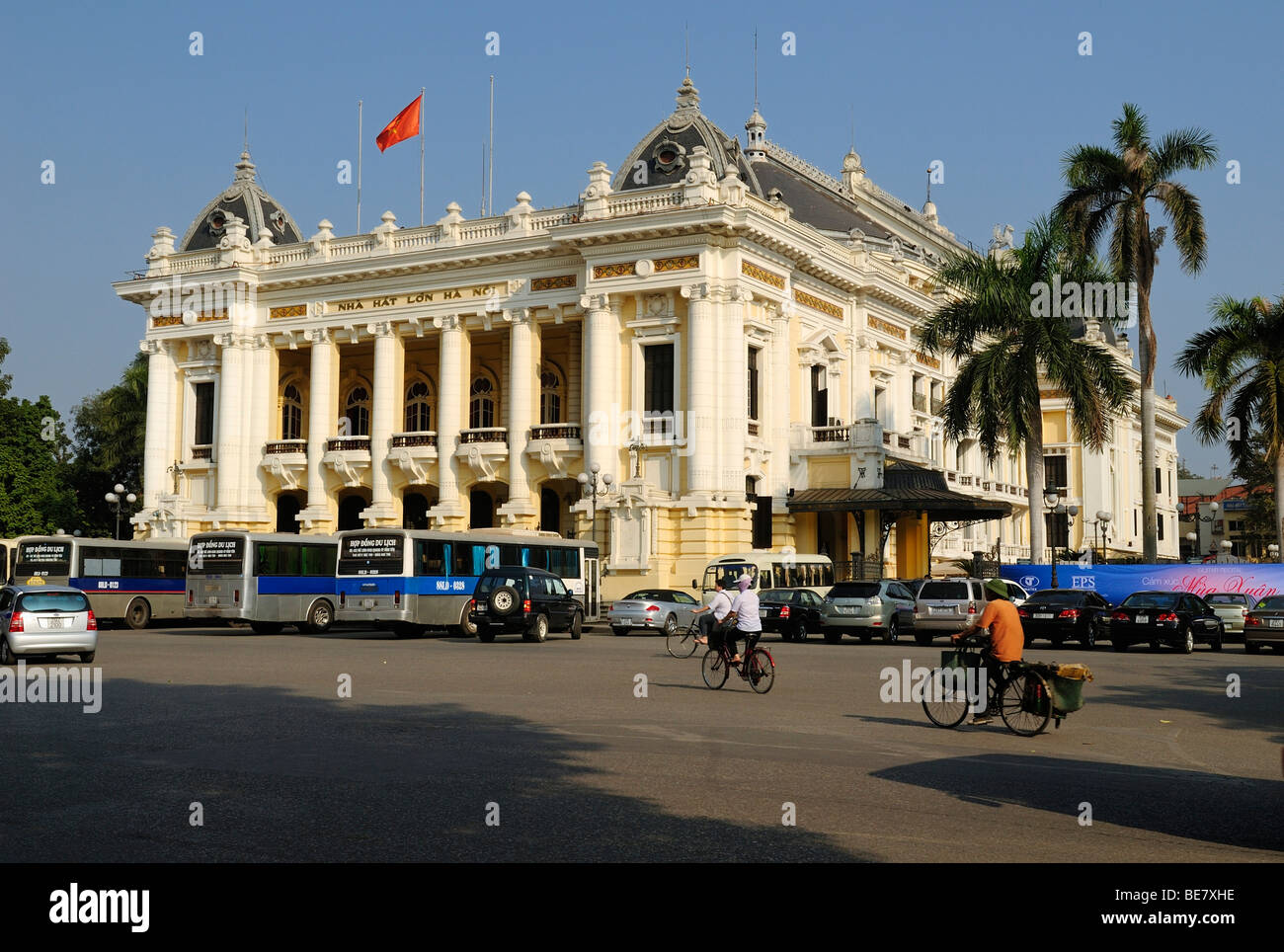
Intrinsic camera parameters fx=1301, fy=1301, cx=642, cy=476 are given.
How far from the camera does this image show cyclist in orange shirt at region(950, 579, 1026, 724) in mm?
14477

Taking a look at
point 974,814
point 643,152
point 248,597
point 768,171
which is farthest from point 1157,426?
point 974,814

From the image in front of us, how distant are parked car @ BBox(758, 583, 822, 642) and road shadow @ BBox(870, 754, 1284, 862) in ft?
75.2

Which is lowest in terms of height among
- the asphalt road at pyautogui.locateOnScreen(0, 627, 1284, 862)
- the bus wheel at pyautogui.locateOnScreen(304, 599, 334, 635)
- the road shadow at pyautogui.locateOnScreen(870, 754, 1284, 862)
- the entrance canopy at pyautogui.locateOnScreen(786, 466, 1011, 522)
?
the road shadow at pyautogui.locateOnScreen(870, 754, 1284, 862)

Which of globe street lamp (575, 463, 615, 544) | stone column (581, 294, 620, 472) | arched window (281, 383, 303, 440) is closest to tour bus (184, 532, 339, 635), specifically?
globe street lamp (575, 463, 615, 544)

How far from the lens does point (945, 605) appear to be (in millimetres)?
33469

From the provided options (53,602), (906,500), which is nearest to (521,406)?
(906,500)

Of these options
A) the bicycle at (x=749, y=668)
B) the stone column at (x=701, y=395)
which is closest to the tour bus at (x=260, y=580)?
the stone column at (x=701, y=395)

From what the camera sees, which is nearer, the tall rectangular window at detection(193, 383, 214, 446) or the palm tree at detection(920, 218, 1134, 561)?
the palm tree at detection(920, 218, 1134, 561)

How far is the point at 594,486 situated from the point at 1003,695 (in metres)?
31.4

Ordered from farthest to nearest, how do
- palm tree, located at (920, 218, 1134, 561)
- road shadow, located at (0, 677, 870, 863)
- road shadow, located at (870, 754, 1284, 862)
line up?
palm tree, located at (920, 218, 1134, 561), road shadow, located at (870, 754, 1284, 862), road shadow, located at (0, 677, 870, 863)

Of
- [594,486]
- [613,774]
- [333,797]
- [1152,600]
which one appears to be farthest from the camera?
[594,486]

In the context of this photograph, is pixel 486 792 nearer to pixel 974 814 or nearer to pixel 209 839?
pixel 209 839

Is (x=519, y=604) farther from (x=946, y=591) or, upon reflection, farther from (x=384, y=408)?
(x=384, y=408)

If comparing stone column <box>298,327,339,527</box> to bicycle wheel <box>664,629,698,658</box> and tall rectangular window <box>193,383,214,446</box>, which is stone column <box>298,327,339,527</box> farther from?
bicycle wheel <box>664,629,698,658</box>
